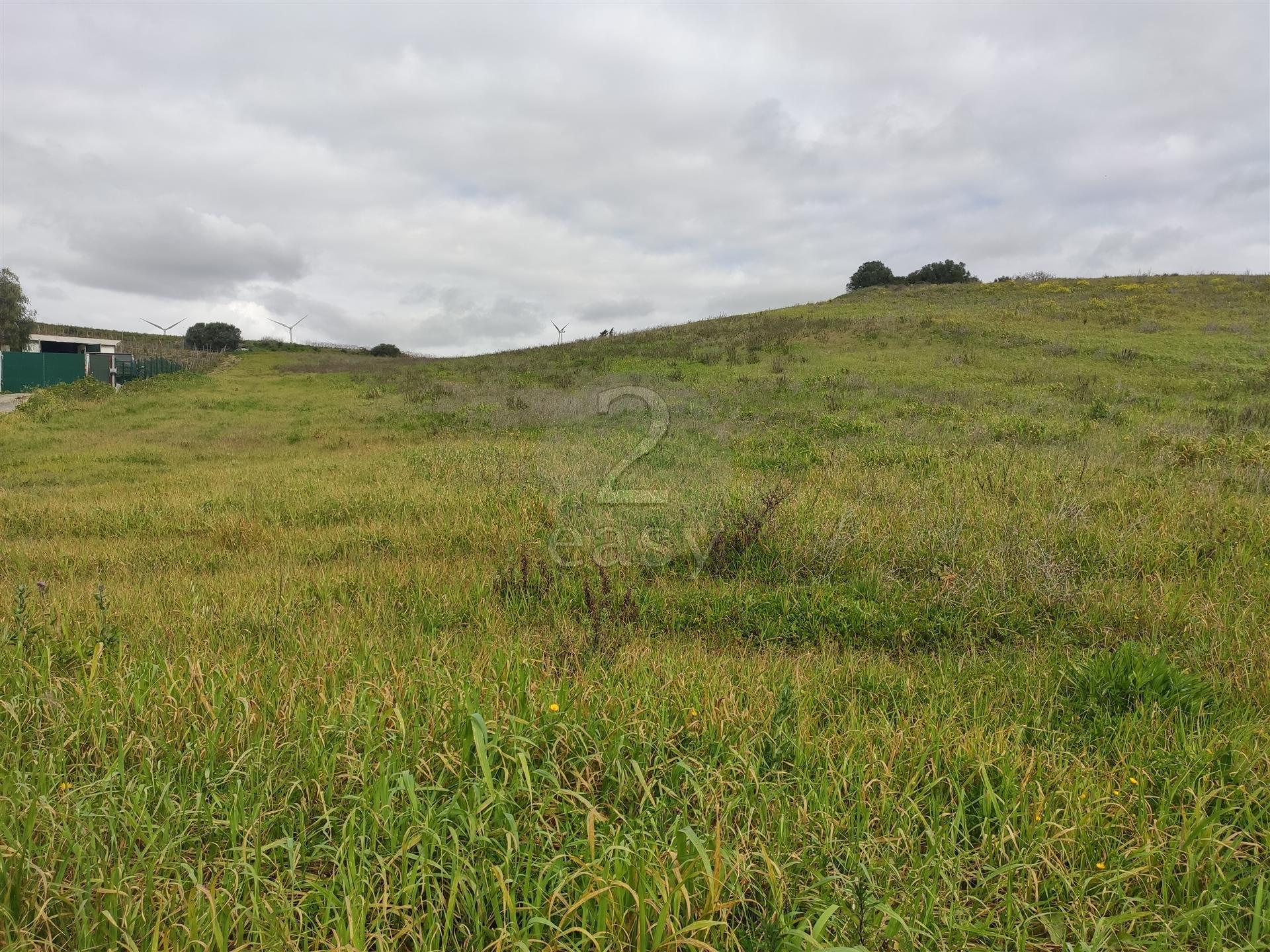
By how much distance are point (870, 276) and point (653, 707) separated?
192ft

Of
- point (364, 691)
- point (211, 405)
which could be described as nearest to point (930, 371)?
point (364, 691)

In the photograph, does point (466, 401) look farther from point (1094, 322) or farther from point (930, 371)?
point (1094, 322)

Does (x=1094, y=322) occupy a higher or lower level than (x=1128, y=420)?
higher

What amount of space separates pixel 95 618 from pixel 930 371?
66.3 ft

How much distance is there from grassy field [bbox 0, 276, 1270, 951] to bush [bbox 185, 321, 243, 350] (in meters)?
56.4

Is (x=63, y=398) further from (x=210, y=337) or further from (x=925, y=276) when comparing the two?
(x=925, y=276)

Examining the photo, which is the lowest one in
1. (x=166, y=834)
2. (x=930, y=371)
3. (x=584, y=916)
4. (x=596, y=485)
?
(x=584, y=916)

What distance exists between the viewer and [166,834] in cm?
199

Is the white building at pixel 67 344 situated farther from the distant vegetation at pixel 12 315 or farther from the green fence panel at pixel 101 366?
the green fence panel at pixel 101 366

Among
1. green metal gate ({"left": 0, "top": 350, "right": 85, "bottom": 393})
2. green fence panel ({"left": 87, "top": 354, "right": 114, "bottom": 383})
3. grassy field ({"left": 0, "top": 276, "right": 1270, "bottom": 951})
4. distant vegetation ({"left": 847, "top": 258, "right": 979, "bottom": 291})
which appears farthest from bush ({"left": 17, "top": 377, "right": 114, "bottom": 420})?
distant vegetation ({"left": 847, "top": 258, "right": 979, "bottom": 291})

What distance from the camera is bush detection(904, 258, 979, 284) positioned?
4962cm

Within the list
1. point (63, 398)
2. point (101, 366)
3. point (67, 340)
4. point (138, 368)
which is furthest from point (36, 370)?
point (63, 398)

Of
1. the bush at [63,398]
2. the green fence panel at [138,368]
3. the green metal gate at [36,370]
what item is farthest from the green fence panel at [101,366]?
the bush at [63,398]

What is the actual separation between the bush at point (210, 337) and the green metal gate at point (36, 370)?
1868 centimetres
